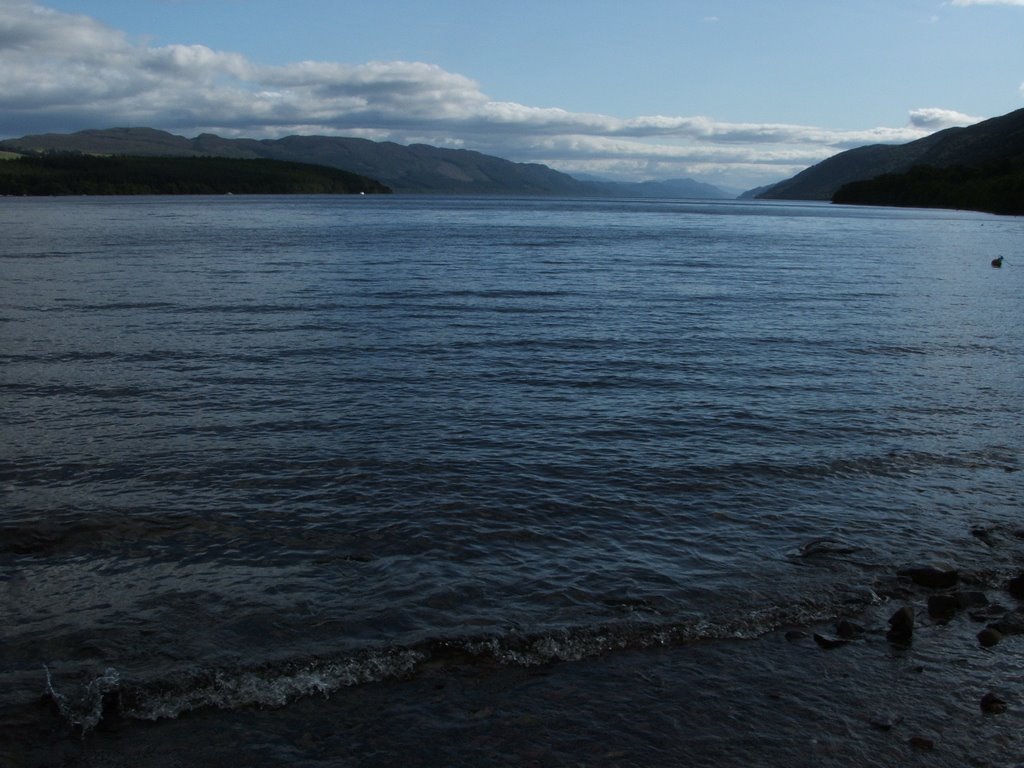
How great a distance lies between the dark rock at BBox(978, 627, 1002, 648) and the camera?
11.5 m

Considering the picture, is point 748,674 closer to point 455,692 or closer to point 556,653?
point 556,653

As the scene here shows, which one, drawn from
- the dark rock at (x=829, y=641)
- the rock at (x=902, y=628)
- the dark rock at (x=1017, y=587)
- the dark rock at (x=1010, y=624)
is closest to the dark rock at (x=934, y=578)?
the dark rock at (x=1017, y=587)

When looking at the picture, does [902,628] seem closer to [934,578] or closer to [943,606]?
[943,606]

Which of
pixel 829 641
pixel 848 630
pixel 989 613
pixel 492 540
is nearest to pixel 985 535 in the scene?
pixel 989 613

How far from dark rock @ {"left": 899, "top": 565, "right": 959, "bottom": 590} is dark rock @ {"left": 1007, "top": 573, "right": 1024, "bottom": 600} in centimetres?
78

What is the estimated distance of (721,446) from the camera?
65.0 ft

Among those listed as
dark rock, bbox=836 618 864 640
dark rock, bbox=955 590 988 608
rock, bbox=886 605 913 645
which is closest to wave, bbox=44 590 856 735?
dark rock, bbox=836 618 864 640

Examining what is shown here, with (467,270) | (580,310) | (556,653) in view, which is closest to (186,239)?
(467,270)

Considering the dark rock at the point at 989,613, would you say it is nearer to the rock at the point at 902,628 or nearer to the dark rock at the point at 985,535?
the rock at the point at 902,628

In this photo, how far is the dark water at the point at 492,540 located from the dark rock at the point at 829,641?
0.66 feet

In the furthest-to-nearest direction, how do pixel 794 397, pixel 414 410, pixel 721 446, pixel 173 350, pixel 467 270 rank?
pixel 467 270
pixel 173 350
pixel 794 397
pixel 414 410
pixel 721 446

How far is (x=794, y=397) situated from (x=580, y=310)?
60.9 feet

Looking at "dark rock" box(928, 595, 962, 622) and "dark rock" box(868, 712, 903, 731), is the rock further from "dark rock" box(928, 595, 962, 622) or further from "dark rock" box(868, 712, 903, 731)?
"dark rock" box(868, 712, 903, 731)

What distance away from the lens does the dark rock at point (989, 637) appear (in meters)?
11.5
